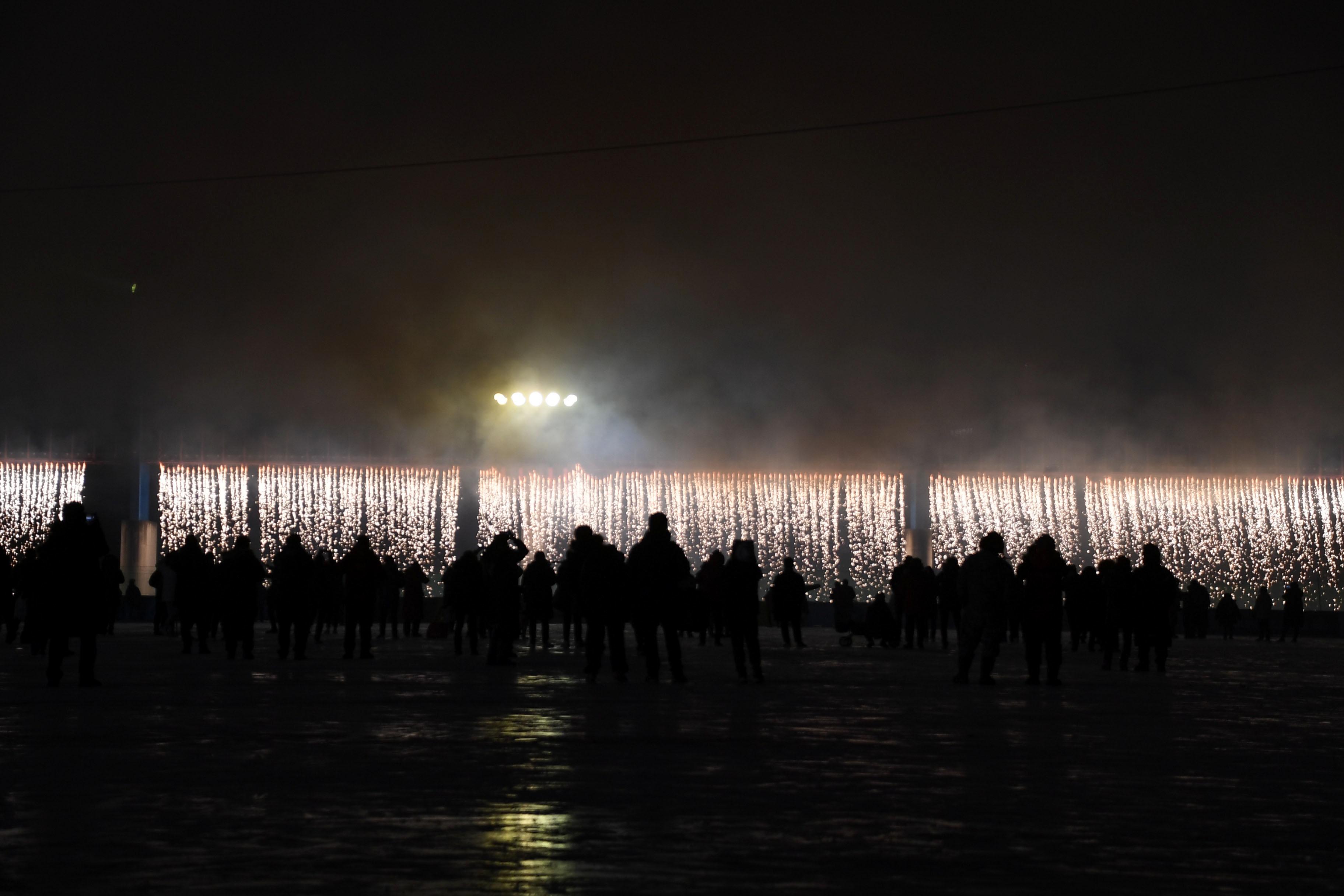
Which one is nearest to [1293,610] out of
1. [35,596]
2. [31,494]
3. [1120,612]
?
[1120,612]

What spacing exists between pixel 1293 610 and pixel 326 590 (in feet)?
70.1

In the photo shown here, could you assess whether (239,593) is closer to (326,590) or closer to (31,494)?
(326,590)

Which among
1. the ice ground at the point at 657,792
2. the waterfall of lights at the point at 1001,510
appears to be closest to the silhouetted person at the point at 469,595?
the ice ground at the point at 657,792

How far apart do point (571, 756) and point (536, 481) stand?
1672 inches

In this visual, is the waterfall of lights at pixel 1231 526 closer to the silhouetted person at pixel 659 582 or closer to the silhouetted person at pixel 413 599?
the silhouetted person at pixel 413 599

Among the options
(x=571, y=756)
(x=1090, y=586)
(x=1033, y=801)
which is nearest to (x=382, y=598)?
(x=1090, y=586)

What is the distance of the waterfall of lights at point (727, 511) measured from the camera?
51531mm

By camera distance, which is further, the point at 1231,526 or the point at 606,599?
the point at 1231,526

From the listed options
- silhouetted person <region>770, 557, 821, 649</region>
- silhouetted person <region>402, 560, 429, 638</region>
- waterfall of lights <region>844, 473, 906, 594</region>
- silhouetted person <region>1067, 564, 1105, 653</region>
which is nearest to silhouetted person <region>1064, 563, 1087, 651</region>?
silhouetted person <region>1067, 564, 1105, 653</region>

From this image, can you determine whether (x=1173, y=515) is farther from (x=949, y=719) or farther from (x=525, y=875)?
(x=525, y=875)

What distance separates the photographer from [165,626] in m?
33.6

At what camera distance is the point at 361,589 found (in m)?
21.6

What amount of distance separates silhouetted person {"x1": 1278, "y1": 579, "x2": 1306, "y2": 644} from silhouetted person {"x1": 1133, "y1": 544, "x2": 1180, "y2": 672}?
18.8m

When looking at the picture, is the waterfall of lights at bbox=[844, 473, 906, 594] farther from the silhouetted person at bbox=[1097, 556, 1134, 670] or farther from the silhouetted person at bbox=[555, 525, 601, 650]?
the silhouetted person at bbox=[1097, 556, 1134, 670]
